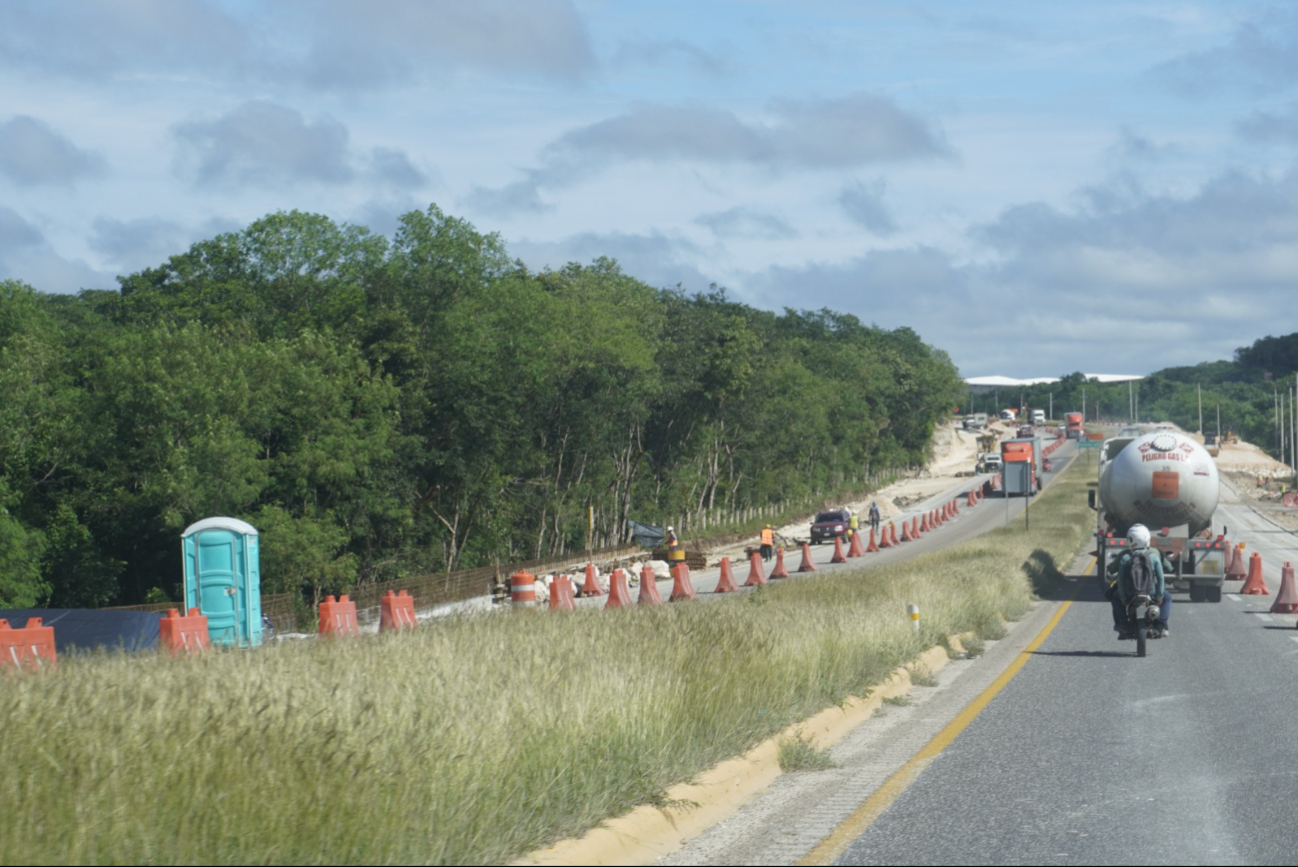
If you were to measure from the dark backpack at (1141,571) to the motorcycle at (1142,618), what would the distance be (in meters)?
0.20

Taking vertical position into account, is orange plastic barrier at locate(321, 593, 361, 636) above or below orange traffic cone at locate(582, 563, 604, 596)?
above

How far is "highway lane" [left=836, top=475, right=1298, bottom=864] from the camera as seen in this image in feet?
25.3

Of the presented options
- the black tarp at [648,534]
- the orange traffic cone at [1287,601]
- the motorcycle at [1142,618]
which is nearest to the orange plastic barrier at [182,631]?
the motorcycle at [1142,618]

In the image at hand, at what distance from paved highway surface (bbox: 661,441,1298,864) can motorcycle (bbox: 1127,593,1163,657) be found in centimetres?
73

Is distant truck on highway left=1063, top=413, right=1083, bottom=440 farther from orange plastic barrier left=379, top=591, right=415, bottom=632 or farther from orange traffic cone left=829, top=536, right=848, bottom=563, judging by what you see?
orange plastic barrier left=379, top=591, right=415, bottom=632

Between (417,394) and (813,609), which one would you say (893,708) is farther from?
(417,394)

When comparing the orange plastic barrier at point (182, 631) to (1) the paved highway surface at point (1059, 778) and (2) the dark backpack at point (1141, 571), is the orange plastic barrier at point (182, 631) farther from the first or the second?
(2) the dark backpack at point (1141, 571)

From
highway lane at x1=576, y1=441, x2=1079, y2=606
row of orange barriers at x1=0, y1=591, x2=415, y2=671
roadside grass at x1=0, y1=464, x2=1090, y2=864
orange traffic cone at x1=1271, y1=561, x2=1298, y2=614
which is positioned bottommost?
highway lane at x1=576, y1=441, x2=1079, y2=606

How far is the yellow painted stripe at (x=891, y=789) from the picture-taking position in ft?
25.4

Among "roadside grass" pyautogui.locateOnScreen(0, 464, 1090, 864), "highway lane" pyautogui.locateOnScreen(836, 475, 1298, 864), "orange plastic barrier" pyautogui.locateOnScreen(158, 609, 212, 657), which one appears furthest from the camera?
"orange plastic barrier" pyautogui.locateOnScreen(158, 609, 212, 657)

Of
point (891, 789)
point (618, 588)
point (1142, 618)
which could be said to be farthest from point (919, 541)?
point (891, 789)

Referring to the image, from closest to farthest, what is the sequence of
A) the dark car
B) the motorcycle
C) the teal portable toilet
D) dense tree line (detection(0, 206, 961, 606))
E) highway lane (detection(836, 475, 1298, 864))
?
highway lane (detection(836, 475, 1298, 864))
the motorcycle
the teal portable toilet
dense tree line (detection(0, 206, 961, 606))
the dark car

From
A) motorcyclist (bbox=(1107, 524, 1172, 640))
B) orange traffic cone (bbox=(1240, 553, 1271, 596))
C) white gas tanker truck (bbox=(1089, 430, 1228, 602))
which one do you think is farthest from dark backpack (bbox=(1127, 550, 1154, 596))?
orange traffic cone (bbox=(1240, 553, 1271, 596))

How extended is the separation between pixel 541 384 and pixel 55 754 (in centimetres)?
5630
